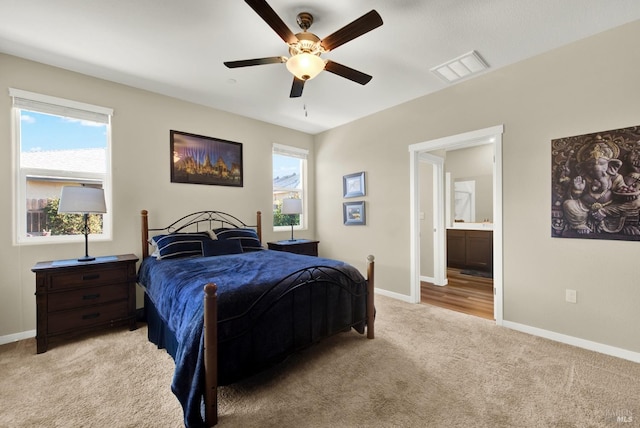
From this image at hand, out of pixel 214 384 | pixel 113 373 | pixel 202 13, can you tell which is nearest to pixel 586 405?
pixel 214 384

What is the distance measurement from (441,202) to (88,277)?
484 centimetres

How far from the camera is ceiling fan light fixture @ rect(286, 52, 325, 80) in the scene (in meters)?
2.03

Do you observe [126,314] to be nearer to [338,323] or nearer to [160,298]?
[160,298]

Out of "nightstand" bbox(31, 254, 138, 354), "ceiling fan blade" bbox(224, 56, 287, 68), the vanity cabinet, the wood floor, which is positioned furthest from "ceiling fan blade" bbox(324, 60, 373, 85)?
the vanity cabinet

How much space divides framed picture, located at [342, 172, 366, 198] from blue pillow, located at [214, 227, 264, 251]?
1746 mm

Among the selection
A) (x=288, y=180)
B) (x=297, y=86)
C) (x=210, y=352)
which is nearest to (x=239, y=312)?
(x=210, y=352)

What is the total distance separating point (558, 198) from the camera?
2641mm

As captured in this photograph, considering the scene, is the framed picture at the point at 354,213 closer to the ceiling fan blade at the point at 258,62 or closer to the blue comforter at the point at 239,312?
the blue comforter at the point at 239,312

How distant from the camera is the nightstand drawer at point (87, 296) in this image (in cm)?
255

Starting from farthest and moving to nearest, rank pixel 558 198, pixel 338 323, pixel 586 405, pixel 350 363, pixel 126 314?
pixel 126 314 < pixel 558 198 < pixel 338 323 < pixel 350 363 < pixel 586 405

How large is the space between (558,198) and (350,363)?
8.12ft

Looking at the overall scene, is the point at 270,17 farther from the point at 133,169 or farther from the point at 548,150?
the point at 548,150

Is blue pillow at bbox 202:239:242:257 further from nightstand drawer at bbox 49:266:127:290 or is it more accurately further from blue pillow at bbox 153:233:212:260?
nightstand drawer at bbox 49:266:127:290

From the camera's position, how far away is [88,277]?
2.71m
